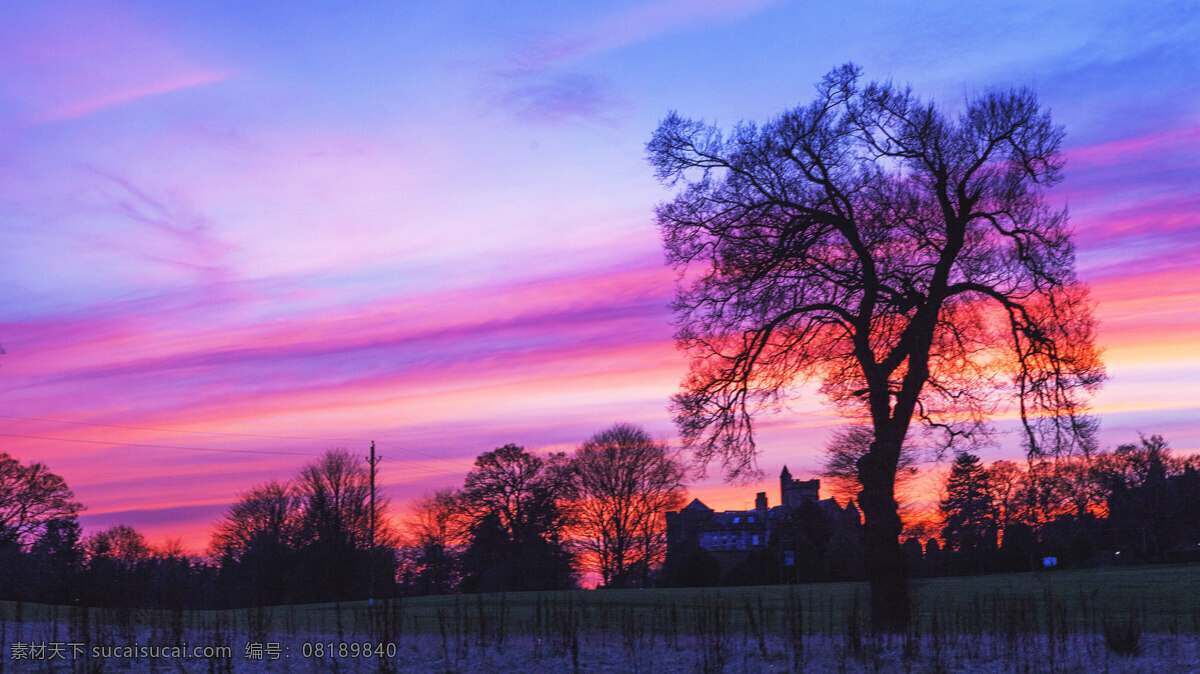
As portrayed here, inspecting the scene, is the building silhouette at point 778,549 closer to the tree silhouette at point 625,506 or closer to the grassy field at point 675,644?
the tree silhouette at point 625,506

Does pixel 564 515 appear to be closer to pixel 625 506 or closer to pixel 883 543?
pixel 625 506

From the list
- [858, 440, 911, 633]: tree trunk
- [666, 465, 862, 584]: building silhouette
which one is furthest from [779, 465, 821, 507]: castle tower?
[858, 440, 911, 633]: tree trunk

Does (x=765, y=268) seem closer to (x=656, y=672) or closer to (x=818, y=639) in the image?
(x=818, y=639)

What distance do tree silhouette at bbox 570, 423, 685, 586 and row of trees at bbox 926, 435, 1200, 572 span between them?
24.2 metres

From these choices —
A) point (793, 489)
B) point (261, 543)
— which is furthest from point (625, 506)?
point (793, 489)

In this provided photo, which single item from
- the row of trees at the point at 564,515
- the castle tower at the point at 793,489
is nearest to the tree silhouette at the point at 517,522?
the row of trees at the point at 564,515

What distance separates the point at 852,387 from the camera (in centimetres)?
2111

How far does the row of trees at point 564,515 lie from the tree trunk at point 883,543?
60.7 metres

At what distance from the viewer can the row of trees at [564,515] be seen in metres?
79.1

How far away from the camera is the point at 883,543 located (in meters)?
19.7

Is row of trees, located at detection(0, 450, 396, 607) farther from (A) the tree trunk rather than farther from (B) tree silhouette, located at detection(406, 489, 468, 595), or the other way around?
(A) the tree trunk

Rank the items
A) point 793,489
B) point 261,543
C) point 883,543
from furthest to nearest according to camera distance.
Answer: point 793,489, point 261,543, point 883,543

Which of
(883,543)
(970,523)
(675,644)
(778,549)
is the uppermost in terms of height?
(883,543)

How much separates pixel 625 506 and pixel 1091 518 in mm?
41945
